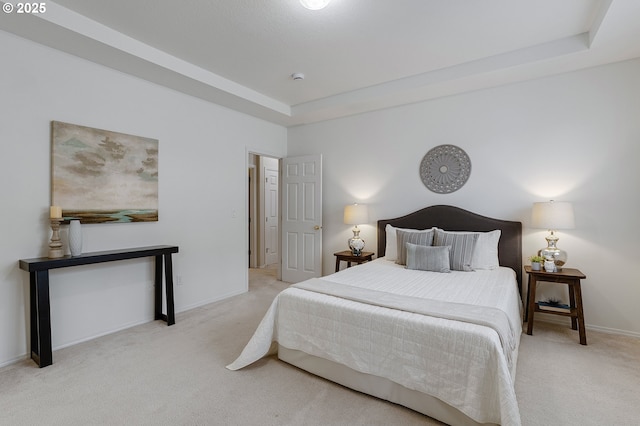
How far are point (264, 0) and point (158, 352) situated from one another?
2.85 meters

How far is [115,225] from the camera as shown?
3.00m

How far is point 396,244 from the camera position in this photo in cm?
361

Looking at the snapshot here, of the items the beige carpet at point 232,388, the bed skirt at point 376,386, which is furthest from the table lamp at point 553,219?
the bed skirt at point 376,386

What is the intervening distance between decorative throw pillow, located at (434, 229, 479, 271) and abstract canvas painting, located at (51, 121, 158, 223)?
3.10 meters

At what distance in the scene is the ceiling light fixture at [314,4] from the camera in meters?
2.10

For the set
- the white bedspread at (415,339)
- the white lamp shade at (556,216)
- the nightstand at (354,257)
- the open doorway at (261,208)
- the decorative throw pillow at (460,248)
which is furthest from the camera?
the open doorway at (261,208)

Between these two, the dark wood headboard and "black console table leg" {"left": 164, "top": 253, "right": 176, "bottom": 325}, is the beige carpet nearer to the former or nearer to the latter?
"black console table leg" {"left": 164, "top": 253, "right": 176, "bottom": 325}

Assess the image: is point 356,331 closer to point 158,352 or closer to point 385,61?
point 158,352

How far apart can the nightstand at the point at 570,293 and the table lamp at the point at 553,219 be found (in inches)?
5.1

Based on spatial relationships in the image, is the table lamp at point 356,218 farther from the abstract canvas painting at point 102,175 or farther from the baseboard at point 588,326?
the abstract canvas painting at point 102,175

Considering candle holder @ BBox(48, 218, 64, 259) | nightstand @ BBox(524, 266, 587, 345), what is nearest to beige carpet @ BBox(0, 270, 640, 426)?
nightstand @ BBox(524, 266, 587, 345)

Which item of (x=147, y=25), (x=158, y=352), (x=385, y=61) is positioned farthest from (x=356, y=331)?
(x=147, y=25)

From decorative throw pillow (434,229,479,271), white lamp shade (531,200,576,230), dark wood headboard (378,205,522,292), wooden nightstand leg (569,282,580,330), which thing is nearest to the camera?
white lamp shade (531,200,576,230)

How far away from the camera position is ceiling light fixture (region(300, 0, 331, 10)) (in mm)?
2100
